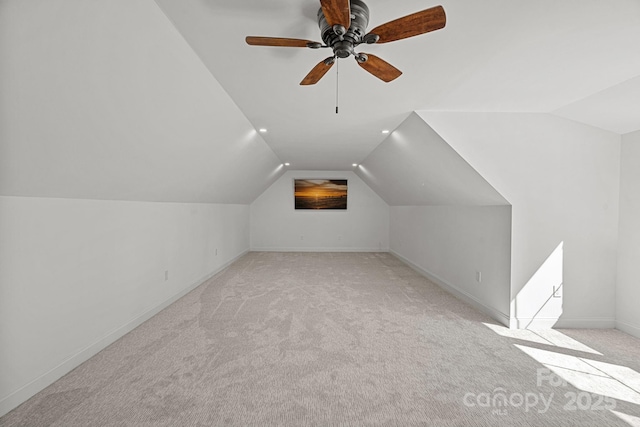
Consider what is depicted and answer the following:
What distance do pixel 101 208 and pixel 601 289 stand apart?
5.22m

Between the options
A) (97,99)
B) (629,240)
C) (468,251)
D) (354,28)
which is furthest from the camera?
(468,251)

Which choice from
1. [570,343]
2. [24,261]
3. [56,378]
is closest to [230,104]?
[24,261]

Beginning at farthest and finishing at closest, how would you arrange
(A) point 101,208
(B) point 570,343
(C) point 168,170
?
(C) point 168,170, (B) point 570,343, (A) point 101,208

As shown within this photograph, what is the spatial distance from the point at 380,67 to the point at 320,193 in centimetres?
638

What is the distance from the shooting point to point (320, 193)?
8.10 metres

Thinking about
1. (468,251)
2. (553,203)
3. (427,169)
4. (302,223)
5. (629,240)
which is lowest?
(468,251)

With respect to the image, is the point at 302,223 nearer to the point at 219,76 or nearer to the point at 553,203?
the point at 553,203

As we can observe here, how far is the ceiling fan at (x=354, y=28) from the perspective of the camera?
1280 mm

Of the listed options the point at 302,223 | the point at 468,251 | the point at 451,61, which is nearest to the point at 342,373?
the point at 451,61

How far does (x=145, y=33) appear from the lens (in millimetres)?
1573

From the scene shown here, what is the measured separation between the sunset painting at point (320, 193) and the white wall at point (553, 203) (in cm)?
506

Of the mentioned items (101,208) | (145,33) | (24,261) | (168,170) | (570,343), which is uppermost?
(145,33)

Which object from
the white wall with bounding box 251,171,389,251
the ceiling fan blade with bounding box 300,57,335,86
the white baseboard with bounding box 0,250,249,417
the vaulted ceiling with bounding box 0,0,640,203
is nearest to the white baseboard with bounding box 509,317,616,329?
the vaulted ceiling with bounding box 0,0,640,203

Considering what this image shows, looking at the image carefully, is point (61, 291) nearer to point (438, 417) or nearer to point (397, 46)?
point (438, 417)
